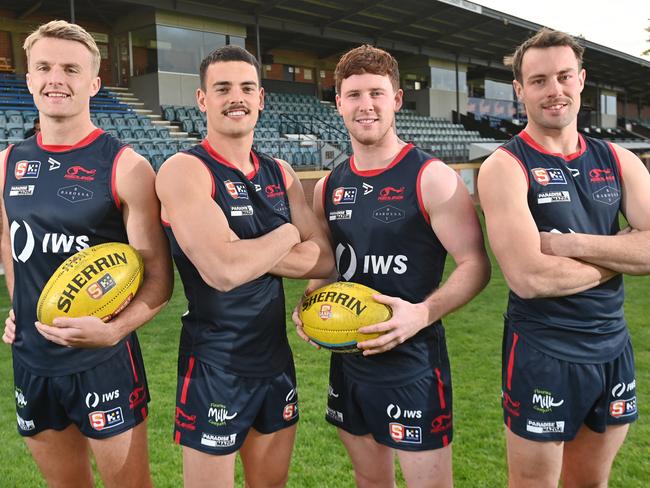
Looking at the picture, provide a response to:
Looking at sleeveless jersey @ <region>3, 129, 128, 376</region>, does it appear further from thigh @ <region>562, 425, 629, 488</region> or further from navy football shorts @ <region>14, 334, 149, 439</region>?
thigh @ <region>562, 425, 629, 488</region>

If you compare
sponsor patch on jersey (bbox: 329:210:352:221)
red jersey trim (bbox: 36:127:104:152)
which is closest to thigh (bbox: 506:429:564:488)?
sponsor patch on jersey (bbox: 329:210:352:221)

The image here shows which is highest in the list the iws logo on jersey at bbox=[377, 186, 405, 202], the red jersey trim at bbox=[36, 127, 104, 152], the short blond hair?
the short blond hair

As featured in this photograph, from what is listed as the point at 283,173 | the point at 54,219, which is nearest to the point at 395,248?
the point at 283,173

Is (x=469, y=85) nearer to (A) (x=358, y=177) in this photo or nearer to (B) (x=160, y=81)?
(B) (x=160, y=81)

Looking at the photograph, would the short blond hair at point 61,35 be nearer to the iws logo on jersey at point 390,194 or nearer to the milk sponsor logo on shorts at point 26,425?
the iws logo on jersey at point 390,194

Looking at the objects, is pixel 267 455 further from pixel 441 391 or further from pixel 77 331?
pixel 77 331

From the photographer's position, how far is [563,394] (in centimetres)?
246

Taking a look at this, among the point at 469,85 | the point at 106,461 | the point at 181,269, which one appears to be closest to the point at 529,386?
the point at 181,269

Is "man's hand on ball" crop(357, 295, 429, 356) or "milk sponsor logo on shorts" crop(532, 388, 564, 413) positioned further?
"milk sponsor logo on shorts" crop(532, 388, 564, 413)

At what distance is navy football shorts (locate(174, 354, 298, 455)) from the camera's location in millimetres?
2467

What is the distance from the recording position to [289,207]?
108 inches

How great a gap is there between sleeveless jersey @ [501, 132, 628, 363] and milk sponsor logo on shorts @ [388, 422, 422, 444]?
24.5 inches

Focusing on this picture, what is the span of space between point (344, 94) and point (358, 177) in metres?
0.37

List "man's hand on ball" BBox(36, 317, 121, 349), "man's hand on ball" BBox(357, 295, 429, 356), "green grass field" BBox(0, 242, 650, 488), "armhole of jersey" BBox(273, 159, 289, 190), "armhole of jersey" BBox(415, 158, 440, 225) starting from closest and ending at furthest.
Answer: "man's hand on ball" BBox(36, 317, 121, 349), "man's hand on ball" BBox(357, 295, 429, 356), "armhole of jersey" BBox(415, 158, 440, 225), "armhole of jersey" BBox(273, 159, 289, 190), "green grass field" BBox(0, 242, 650, 488)
